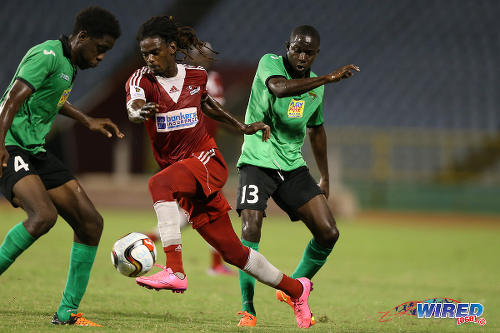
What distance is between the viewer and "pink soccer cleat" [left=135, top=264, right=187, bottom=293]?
4.29m

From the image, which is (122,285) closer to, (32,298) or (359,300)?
(32,298)

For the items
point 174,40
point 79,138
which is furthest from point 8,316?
point 79,138

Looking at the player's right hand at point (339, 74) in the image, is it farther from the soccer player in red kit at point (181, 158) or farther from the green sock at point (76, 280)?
the green sock at point (76, 280)

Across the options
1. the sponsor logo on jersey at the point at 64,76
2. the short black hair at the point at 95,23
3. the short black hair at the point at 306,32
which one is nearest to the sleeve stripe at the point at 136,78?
the short black hair at the point at 95,23

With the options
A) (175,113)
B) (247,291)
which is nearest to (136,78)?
(175,113)

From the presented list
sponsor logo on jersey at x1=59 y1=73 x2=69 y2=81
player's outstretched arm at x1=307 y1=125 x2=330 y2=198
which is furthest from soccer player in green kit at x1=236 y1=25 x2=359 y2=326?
sponsor logo on jersey at x1=59 y1=73 x2=69 y2=81

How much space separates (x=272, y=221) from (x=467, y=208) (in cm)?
733

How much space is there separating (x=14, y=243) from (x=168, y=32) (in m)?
1.78

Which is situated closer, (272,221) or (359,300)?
(359,300)

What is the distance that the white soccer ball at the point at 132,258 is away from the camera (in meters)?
4.59

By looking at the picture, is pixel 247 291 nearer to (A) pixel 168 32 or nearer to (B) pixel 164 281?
(B) pixel 164 281

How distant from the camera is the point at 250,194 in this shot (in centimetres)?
556

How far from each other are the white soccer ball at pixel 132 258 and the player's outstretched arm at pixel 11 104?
93 cm

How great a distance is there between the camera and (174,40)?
194 inches
